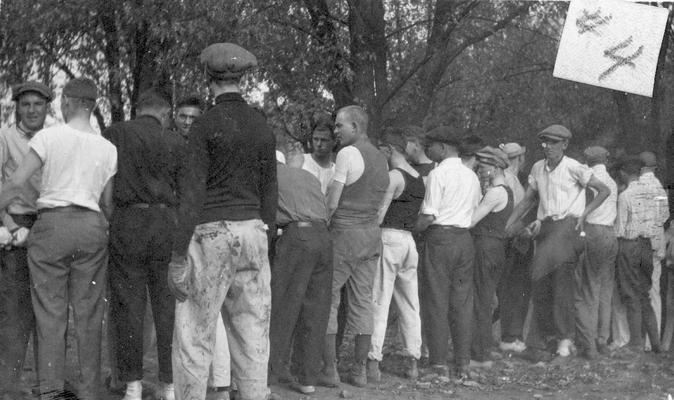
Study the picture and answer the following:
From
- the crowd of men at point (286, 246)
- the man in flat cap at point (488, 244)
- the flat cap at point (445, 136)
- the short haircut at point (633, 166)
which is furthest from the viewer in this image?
the short haircut at point (633, 166)

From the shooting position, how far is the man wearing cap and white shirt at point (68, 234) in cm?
626

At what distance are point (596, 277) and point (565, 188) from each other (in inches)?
41.7

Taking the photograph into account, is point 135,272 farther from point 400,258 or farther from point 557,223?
point 557,223

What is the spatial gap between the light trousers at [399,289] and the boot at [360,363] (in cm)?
19

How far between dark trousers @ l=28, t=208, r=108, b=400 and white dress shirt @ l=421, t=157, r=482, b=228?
2.87 metres

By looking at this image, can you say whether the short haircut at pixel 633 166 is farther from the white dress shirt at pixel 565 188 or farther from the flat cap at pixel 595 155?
the white dress shirt at pixel 565 188

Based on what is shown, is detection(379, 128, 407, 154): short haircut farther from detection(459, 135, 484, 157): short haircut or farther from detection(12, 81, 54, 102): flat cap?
detection(12, 81, 54, 102): flat cap

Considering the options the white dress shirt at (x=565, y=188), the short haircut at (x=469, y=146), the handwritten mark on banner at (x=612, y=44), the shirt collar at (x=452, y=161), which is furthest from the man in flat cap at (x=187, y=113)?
the white dress shirt at (x=565, y=188)

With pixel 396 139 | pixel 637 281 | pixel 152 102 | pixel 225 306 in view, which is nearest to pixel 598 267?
pixel 637 281

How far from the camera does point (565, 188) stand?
9453 millimetres


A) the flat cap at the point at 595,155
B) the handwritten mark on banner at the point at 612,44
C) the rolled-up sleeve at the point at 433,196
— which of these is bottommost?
the rolled-up sleeve at the point at 433,196

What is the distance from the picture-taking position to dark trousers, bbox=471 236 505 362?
9117 mm

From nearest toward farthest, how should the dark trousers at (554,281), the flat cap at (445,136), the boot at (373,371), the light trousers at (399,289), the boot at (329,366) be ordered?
the boot at (329,366) → the boot at (373,371) → the light trousers at (399,289) → the flat cap at (445,136) → the dark trousers at (554,281)

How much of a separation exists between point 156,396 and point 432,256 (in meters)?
2.62
